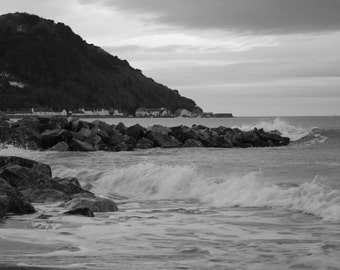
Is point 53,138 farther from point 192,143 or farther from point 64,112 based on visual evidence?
point 64,112

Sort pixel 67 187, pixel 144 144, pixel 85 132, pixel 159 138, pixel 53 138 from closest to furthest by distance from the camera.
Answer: pixel 67 187, pixel 53 138, pixel 85 132, pixel 144 144, pixel 159 138

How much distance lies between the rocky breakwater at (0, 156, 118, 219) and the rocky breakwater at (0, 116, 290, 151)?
13243 mm

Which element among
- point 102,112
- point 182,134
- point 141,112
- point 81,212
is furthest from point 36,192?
point 141,112

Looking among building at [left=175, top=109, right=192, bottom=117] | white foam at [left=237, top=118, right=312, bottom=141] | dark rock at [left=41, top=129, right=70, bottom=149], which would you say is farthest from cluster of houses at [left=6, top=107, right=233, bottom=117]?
dark rock at [left=41, top=129, right=70, bottom=149]

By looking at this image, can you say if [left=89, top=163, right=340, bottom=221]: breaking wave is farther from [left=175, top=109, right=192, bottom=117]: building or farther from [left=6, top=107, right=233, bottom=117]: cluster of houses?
[left=175, top=109, right=192, bottom=117]: building

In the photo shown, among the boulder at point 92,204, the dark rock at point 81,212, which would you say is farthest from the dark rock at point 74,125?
the dark rock at point 81,212

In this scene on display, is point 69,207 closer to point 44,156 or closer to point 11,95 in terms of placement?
point 44,156

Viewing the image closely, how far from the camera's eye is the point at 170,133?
1409 inches

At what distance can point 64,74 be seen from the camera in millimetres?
168375

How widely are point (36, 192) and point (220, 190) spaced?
4.36 metres

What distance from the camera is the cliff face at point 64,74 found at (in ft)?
522

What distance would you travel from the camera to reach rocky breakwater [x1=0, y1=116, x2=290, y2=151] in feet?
95.7

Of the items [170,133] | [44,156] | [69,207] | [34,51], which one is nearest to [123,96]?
[34,51]

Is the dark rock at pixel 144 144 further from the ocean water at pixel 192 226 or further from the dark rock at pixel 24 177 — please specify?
the dark rock at pixel 24 177
